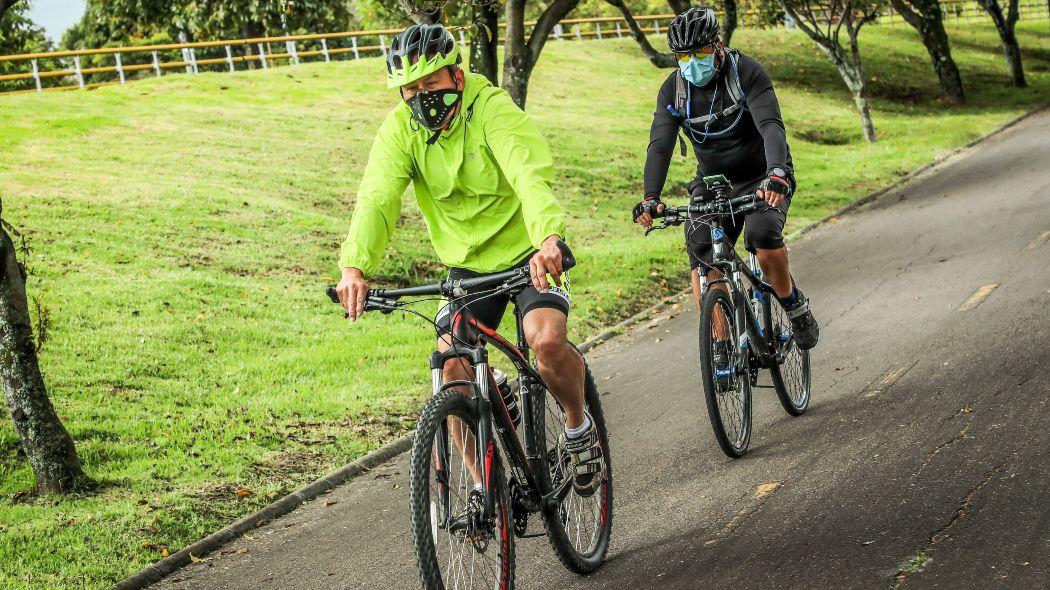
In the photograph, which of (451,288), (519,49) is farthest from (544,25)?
(451,288)

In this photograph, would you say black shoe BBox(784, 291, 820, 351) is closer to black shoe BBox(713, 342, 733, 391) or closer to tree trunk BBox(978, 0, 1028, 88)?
black shoe BBox(713, 342, 733, 391)

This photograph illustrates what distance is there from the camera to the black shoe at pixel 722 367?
21.3ft

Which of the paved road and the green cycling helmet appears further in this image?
the paved road

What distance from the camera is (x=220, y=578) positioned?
631cm

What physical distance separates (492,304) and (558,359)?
1.28 ft

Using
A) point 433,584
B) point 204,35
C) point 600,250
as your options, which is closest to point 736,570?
point 433,584

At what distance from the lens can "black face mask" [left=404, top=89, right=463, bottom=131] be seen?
4723mm

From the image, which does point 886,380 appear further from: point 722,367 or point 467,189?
point 467,189

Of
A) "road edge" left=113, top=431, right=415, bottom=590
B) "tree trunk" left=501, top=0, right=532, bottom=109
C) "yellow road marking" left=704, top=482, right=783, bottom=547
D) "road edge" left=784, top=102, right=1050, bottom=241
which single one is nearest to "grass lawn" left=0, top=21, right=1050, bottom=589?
"road edge" left=113, top=431, right=415, bottom=590

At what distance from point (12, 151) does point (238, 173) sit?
13.4 ft

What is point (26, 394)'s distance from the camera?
303 inches

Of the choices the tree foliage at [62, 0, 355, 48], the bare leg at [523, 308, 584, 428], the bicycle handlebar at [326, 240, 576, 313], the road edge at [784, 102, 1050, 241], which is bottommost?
the road edge at [784, 102, 1050, 241]

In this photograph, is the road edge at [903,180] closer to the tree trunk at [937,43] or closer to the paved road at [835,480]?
the tree trunk at [937,43]

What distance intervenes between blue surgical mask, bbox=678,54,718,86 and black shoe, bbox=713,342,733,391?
1.64m
